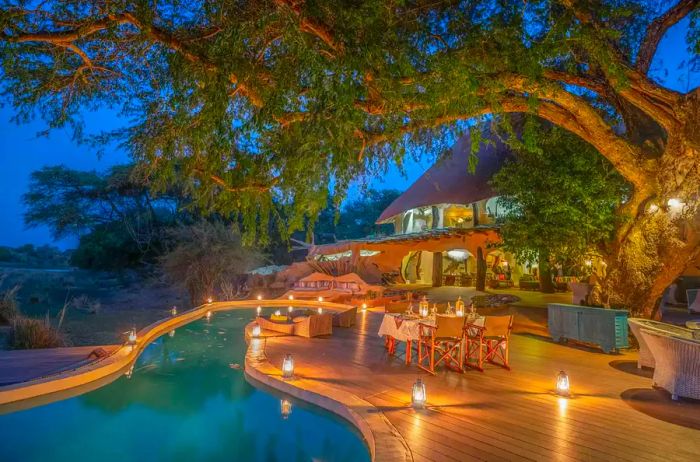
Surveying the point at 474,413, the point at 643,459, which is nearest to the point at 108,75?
the point at 474,413

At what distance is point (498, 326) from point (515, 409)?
183 centimetres

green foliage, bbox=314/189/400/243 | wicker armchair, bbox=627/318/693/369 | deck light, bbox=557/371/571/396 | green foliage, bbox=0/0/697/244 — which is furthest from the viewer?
green foliage, bbox=314/189/400/243

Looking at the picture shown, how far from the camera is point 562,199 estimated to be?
930cm

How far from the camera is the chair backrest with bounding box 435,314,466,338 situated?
5.86 metres

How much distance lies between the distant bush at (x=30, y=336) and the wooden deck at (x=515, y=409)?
5.77m

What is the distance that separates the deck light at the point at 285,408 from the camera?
517 centimetres

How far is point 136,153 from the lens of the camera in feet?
24.0

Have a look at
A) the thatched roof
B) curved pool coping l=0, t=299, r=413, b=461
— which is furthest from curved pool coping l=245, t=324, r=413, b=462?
the thatched roof

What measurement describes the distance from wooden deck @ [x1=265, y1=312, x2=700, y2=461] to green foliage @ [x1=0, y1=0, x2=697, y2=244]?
7.89 feet

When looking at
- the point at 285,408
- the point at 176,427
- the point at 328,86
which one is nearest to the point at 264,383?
the point at 285,408

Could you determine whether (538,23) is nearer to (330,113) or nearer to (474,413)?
(330,113)

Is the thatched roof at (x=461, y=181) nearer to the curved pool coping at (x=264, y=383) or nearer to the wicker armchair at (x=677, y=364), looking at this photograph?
the wicker armchair at (x=677, y=364)

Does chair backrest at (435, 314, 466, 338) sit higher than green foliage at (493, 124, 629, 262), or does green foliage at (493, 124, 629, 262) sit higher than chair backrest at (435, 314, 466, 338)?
green foliage at (493, 124, 629, 262)

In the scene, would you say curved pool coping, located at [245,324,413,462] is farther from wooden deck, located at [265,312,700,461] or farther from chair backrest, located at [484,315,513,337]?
chair backrest, located at [484,315,513,337]
